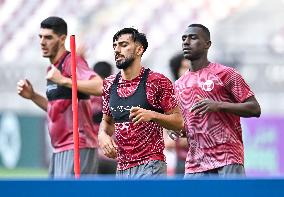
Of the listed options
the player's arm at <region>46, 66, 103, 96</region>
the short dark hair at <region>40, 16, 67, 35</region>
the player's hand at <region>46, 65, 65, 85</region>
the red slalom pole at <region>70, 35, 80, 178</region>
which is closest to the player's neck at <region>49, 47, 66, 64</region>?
the short dark hair at <region>40, 16, 67, 35</region>

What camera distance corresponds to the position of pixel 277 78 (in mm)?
25000

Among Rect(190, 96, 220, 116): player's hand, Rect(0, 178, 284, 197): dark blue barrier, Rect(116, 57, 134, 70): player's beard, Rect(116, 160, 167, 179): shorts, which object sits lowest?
Rect(0, 178, 284, 197): dark blue barrier

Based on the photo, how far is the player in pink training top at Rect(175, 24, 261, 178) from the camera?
10.1 metres

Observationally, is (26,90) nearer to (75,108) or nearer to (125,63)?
(75,108)

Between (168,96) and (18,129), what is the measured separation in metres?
16.3

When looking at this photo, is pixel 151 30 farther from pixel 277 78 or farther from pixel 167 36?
pixel 277 78

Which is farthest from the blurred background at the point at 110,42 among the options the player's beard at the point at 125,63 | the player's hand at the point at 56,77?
the player's beard at the point at 125,63

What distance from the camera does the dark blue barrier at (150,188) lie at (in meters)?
6.62

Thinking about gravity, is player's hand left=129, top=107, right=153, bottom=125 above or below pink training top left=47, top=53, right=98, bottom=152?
below

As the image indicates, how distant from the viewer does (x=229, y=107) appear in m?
9.80

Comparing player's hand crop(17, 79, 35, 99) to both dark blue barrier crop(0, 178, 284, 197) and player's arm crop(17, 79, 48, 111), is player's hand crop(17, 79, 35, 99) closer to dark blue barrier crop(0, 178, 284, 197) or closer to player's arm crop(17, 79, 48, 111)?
player's arm crop(17, 79, 48, 111)

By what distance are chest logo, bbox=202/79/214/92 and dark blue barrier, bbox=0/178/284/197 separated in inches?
137

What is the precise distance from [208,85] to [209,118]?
28 centimetres

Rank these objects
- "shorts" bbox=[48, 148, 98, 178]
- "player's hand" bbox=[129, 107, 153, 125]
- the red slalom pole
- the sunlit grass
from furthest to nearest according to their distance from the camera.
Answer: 1. the sunlit grass
2. "shorts" bbox=[48, 148, 98, 178]
3. the red slalom pole
4. "player's hand" bbox=[129, 107, 153, 125]
